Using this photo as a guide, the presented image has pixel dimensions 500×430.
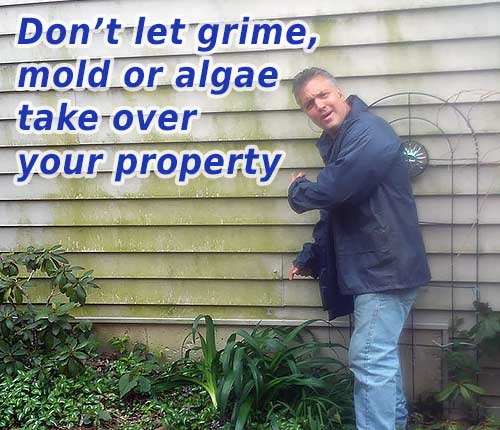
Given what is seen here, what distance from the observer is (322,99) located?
2904 mm

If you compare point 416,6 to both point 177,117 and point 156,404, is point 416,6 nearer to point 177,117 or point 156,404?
point 177,117

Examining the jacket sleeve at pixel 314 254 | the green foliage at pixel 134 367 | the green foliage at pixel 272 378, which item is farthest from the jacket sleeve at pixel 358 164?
the green foliage at pixel 134 367

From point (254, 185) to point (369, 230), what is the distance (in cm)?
96

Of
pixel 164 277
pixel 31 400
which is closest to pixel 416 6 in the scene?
pixel 164 277

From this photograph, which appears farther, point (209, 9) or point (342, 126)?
point (209, 9)

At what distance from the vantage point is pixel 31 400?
11.1ft

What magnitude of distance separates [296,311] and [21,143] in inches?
73.7

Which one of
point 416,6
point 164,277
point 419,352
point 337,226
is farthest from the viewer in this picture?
point 164,277

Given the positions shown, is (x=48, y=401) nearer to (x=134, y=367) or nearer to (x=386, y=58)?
(x=134, y=367)

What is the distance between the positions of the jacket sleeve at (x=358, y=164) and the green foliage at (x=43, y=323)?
1.55 m

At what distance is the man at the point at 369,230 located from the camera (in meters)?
2.73

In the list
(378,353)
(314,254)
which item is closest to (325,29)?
(314,254)

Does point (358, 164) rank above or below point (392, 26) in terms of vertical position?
below

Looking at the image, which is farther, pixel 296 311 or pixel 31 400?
pixel 296 311
